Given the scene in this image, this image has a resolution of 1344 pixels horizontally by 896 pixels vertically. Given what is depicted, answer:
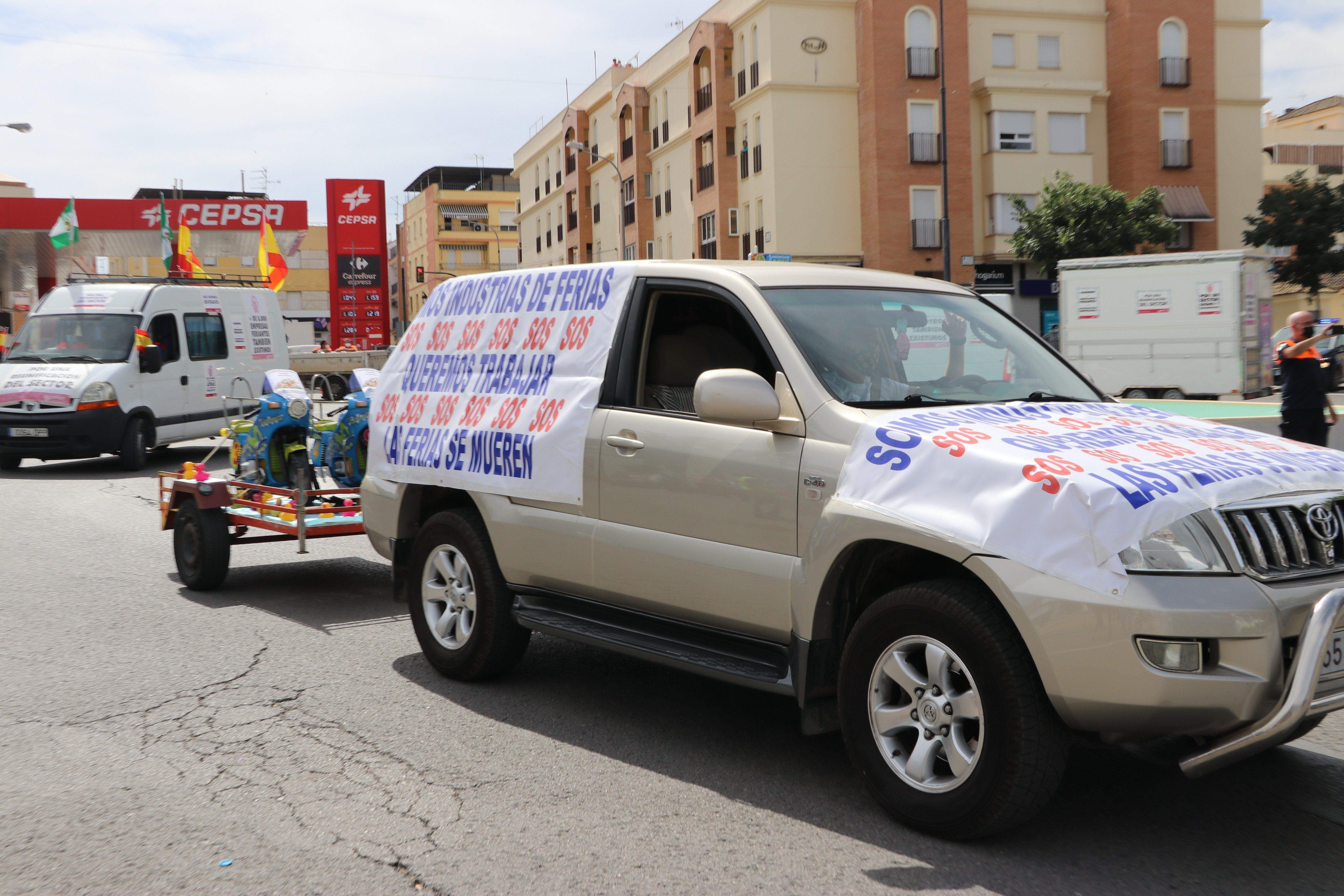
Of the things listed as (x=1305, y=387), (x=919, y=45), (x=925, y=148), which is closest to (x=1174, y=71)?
(x=919, y=45)

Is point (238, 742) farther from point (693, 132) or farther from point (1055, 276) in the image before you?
point (693, 132)

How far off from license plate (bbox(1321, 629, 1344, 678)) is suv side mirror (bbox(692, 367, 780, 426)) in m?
1.83

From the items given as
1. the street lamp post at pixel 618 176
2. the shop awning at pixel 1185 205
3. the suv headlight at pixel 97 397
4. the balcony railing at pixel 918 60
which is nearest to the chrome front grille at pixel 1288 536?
the suv headlight at pixel 97 397

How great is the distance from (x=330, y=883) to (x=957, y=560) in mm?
2115

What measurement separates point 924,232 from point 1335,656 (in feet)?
130

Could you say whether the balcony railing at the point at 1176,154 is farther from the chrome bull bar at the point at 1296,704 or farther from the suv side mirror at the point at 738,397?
the chrome bull bar at the point at 1296,704

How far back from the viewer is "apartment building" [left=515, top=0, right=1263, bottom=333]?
4122 cm

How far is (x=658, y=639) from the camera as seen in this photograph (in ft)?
15.5

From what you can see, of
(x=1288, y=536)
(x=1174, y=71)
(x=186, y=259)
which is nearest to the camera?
(x=1288, y=536)

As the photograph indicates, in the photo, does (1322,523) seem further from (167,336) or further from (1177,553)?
(167,336)

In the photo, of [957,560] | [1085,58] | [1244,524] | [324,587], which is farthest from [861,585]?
[1085,58]

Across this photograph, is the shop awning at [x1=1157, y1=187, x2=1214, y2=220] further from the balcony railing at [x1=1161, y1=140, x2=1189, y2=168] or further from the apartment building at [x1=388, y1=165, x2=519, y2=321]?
the apartment building at [x1=388, y1=165, x2=519, y2=321]

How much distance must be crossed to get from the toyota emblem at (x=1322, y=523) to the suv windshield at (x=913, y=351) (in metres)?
1.17

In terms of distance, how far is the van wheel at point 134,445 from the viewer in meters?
17.2
